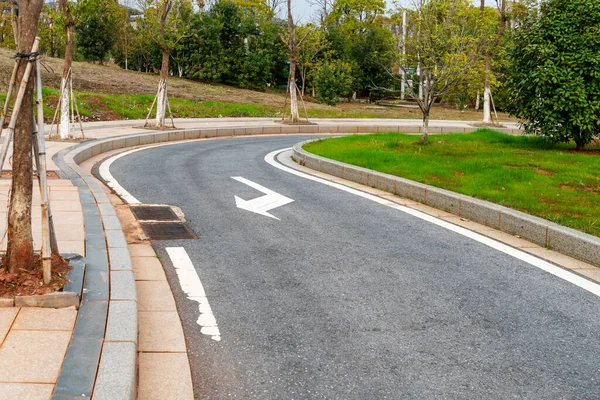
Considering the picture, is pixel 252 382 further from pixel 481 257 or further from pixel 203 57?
pixel 203 57

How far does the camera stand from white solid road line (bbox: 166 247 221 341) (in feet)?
14.8

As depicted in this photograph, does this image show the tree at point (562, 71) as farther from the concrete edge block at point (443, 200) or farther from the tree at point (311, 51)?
the tree at point (311, 51)

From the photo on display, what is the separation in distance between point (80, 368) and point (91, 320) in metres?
0.70

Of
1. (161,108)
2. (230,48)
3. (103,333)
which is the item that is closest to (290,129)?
(161,108)

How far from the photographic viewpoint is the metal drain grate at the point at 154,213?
25.7 feet

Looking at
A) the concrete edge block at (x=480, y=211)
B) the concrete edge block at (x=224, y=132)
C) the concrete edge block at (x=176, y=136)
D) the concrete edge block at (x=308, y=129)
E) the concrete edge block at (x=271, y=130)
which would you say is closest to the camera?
the concrete edge block at (x=480, y=211)

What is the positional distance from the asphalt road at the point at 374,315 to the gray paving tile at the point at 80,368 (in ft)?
1.94

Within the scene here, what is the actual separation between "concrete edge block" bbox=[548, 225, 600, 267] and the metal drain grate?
4.27 m

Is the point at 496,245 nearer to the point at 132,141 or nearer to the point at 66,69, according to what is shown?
the point at 132,141

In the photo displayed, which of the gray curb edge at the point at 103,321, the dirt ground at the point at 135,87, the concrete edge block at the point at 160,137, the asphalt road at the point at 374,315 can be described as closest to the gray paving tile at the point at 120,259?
the gray curb edge at the point at 103,321

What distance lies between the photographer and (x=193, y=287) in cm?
536

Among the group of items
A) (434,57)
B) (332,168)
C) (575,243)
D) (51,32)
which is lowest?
(575,243)

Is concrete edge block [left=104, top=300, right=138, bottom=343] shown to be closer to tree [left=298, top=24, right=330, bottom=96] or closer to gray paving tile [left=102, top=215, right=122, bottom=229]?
gray paving tile [left=102, top=215, right=122, bottom=229]

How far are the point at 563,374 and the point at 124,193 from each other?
6976mm
